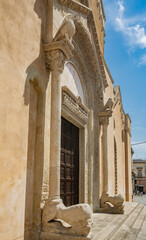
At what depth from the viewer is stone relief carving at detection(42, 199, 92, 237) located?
4059 mm

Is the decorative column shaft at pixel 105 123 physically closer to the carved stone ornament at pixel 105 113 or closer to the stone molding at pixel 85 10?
the carved stone ornament at pixel 105 113

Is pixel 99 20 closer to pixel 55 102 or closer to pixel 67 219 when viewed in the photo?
pixel 55 102

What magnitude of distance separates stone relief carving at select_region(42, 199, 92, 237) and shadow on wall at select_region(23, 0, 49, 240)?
6.4 inches

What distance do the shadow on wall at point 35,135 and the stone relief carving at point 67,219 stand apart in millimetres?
162

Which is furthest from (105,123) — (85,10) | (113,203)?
(85,10)

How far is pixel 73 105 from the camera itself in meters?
6.61

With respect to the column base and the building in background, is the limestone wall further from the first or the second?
the building in background

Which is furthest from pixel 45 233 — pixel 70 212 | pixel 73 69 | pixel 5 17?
pixel 73 69

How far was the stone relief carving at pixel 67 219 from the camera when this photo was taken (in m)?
4.06

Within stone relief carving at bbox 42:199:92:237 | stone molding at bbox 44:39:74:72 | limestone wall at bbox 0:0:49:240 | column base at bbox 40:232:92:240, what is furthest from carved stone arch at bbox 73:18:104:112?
column base at bbox 40:232:92:240

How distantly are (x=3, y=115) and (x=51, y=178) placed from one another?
5.21 ft

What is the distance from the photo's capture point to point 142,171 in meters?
56.9

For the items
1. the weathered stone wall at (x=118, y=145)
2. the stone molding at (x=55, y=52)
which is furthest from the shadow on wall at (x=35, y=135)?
the weathered stone wall at (x=118, y=145)

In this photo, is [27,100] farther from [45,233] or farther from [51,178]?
[45,233]
